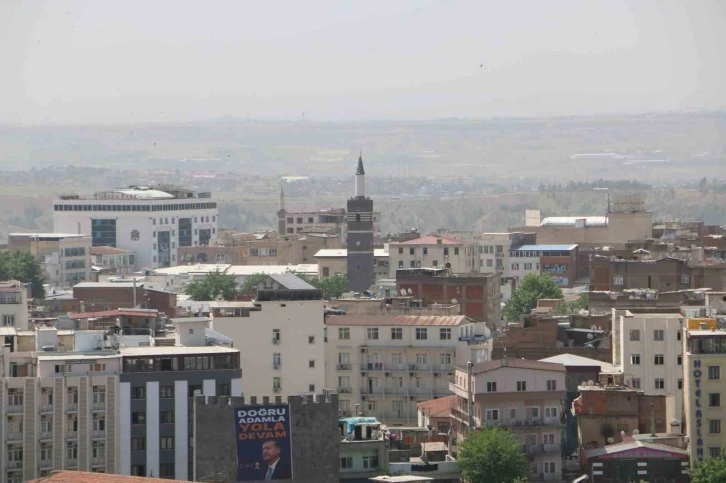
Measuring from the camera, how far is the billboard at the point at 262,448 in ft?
153

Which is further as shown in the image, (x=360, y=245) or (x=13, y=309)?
(x=360, y=245)

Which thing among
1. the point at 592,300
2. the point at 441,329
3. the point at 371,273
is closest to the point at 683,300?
the point at 592,300

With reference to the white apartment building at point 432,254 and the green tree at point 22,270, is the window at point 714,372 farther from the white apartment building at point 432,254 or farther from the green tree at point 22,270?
the green tree at point 22,270

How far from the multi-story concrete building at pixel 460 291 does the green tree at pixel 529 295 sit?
9533mm

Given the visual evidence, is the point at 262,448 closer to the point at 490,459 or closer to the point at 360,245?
the point at 490,459

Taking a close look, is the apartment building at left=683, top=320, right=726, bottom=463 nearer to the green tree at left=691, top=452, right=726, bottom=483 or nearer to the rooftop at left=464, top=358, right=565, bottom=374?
the green tree at left=691, top=452, right=726, bottom=483

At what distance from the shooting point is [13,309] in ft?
235

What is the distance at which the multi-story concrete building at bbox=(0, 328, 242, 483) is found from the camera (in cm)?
5256

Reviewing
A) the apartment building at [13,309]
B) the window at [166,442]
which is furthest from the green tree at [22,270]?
the window at [166,442]

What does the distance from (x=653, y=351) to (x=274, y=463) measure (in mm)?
19939

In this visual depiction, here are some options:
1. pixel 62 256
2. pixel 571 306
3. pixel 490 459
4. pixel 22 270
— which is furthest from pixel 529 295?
pixel 490 459

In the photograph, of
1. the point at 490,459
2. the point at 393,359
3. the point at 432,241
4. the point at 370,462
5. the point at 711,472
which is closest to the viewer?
the point at 370,462

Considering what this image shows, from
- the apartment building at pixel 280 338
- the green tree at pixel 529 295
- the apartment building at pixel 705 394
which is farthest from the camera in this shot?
the green tree at pixel 529 295

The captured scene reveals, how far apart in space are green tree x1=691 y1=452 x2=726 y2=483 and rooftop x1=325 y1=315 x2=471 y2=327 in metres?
18.3
